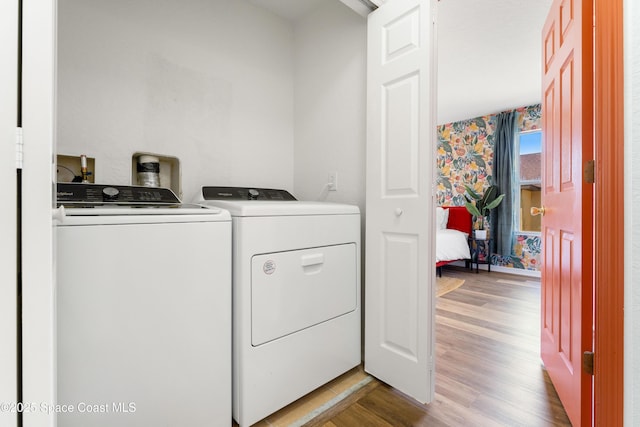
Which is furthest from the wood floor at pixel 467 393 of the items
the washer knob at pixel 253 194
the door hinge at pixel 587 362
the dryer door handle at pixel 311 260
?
the washer knob at pixel 253 194

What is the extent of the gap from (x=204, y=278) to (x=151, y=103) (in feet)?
3.63

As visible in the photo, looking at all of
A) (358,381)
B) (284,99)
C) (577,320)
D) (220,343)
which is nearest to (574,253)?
(577,320)

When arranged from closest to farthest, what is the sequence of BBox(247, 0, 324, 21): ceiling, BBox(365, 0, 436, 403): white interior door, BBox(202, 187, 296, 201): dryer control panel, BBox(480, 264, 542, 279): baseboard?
BBox(365, 0, 436, 403): white interior door < BBox(202, 187, 296, 201): dryer control panel < BBox(247, 0, 324, 21): ceiling < BBox(480, 264, 542, 279): baseboard

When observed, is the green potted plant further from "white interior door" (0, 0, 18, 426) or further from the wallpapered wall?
"white interior door" (0, 0, 18, 426)

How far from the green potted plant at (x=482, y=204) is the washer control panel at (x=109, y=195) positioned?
461 centimetres

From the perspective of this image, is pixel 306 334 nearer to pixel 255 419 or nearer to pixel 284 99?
pixel 255 419

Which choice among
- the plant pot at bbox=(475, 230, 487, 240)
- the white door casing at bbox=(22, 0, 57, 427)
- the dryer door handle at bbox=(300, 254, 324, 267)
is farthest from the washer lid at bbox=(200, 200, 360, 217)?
the plant pot at bbox=(475, 230, 487, 240)

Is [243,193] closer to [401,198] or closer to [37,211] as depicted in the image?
[401,198]

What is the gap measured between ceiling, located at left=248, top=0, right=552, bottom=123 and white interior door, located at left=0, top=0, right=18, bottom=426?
1.89m

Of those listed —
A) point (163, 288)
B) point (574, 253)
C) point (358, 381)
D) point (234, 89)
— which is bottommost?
point (358, 381)

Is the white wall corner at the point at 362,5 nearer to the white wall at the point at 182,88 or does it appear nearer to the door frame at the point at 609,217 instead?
the white wall at the point at 182,88

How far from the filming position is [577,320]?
1168 millimetres

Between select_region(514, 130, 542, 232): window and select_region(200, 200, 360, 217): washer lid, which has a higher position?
select_region(514, 130, 542, 232): window

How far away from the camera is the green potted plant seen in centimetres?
452
